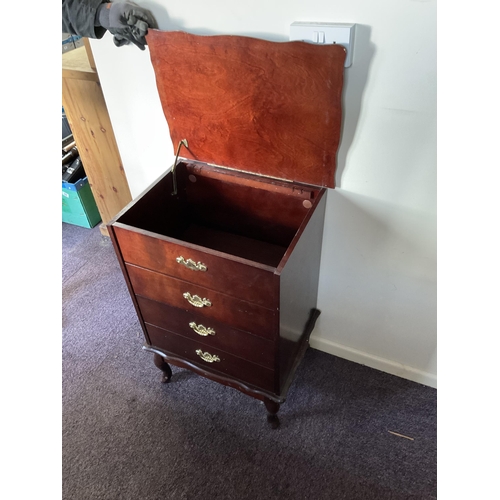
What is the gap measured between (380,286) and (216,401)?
69cm

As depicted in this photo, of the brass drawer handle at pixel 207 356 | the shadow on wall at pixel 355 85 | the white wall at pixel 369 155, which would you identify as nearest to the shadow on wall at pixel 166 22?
the white wall at pixel 369 155

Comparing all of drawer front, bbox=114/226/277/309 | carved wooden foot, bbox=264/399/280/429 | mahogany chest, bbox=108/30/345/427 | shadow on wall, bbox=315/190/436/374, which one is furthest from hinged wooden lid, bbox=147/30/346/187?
carved wooden foot, bbox=264/399/280/429

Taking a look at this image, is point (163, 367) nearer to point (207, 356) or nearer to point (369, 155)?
point (207, 356)

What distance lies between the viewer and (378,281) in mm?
1266

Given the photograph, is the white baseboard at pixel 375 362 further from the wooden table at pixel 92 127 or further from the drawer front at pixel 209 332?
the wooden table at pixel 92 127

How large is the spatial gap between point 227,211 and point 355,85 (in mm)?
524

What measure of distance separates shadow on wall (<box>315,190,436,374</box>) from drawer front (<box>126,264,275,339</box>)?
38cm

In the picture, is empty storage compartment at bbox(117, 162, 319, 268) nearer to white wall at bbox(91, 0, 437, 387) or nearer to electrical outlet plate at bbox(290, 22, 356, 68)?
white wall at bbox(91, 0, 437, 387)

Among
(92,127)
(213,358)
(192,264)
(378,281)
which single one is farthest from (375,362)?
(92,127)

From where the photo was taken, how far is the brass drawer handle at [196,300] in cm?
105

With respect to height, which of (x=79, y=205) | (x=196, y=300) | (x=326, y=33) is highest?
(x=326, y=33)

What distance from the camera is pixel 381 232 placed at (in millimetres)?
1149

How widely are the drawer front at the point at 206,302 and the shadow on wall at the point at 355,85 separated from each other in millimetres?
449

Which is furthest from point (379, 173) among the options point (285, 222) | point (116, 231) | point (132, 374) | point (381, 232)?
point (132, 374)
